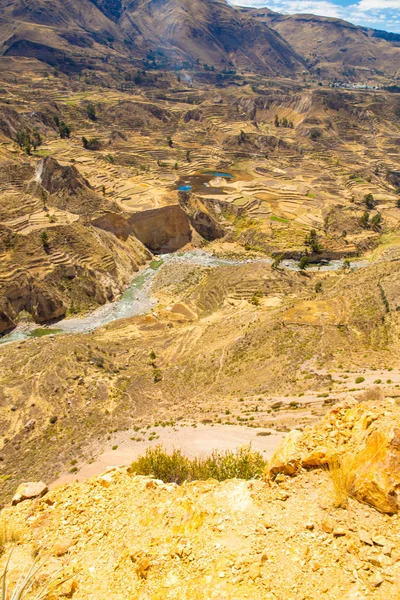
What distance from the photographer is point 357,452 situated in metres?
9.42

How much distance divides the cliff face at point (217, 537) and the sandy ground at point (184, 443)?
7.84 metres

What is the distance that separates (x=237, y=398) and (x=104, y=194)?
173 ft

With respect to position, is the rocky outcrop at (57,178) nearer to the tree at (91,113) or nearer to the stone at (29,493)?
the stone at (29,493)

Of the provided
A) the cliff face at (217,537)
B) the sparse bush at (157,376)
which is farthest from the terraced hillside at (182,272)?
the cliff face at (217,537)

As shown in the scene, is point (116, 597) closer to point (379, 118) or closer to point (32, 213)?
point (32, 213)

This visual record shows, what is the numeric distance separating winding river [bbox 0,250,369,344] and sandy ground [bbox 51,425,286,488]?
22.5 metres

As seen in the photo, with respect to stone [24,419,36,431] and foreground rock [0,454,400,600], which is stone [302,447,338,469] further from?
stone [24,419,36,431]

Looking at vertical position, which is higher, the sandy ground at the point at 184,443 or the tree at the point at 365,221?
the tree at the point at 365,221

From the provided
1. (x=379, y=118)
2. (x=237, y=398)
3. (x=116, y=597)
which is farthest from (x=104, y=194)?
(x=379, y=118)

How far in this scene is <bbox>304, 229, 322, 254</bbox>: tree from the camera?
6153cm

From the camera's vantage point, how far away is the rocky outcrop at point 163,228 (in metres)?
62.5

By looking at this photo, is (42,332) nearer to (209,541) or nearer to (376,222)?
(209,541)

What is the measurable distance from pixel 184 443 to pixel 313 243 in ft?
158

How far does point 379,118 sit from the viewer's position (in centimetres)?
13750
